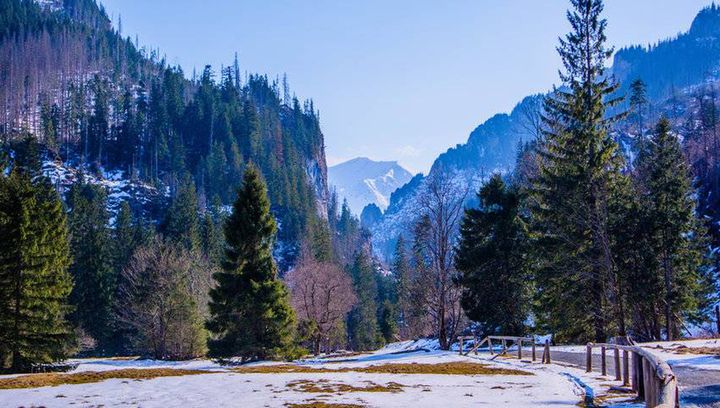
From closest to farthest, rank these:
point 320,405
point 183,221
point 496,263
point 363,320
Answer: point 320,405 → point 496,263 → point 363,320 → point 183,221

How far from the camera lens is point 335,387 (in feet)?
50.1

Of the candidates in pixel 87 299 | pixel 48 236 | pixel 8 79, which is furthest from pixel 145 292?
pixel 8 79

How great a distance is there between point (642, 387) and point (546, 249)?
21.4 metres

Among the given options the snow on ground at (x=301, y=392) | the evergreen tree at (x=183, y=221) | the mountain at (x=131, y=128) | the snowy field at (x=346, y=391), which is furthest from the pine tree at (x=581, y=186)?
the mountain at (x=131, y=128)

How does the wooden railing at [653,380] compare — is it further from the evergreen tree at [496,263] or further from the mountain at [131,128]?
the mountain at [131,128]

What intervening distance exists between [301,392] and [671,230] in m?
31.0

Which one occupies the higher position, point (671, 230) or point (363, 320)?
point (671, 230)

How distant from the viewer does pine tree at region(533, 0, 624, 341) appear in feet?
97.1

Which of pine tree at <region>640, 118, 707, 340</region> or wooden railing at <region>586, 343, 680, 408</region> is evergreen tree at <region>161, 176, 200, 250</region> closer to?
pine tree at <region>640, 118, 707, 340</region>

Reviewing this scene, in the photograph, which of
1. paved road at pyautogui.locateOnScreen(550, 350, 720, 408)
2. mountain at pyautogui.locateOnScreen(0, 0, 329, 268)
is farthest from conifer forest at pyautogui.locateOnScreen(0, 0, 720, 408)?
mountain at pyautogui.locateOnScreen(0, 0, 329, 268)

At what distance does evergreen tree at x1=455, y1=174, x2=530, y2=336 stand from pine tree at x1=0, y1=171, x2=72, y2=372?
25.6m

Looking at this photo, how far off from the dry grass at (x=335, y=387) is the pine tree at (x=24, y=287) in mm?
17631

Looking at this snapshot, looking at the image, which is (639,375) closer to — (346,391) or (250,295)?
(346,391)

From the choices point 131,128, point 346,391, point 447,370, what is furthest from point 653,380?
point 131,128
